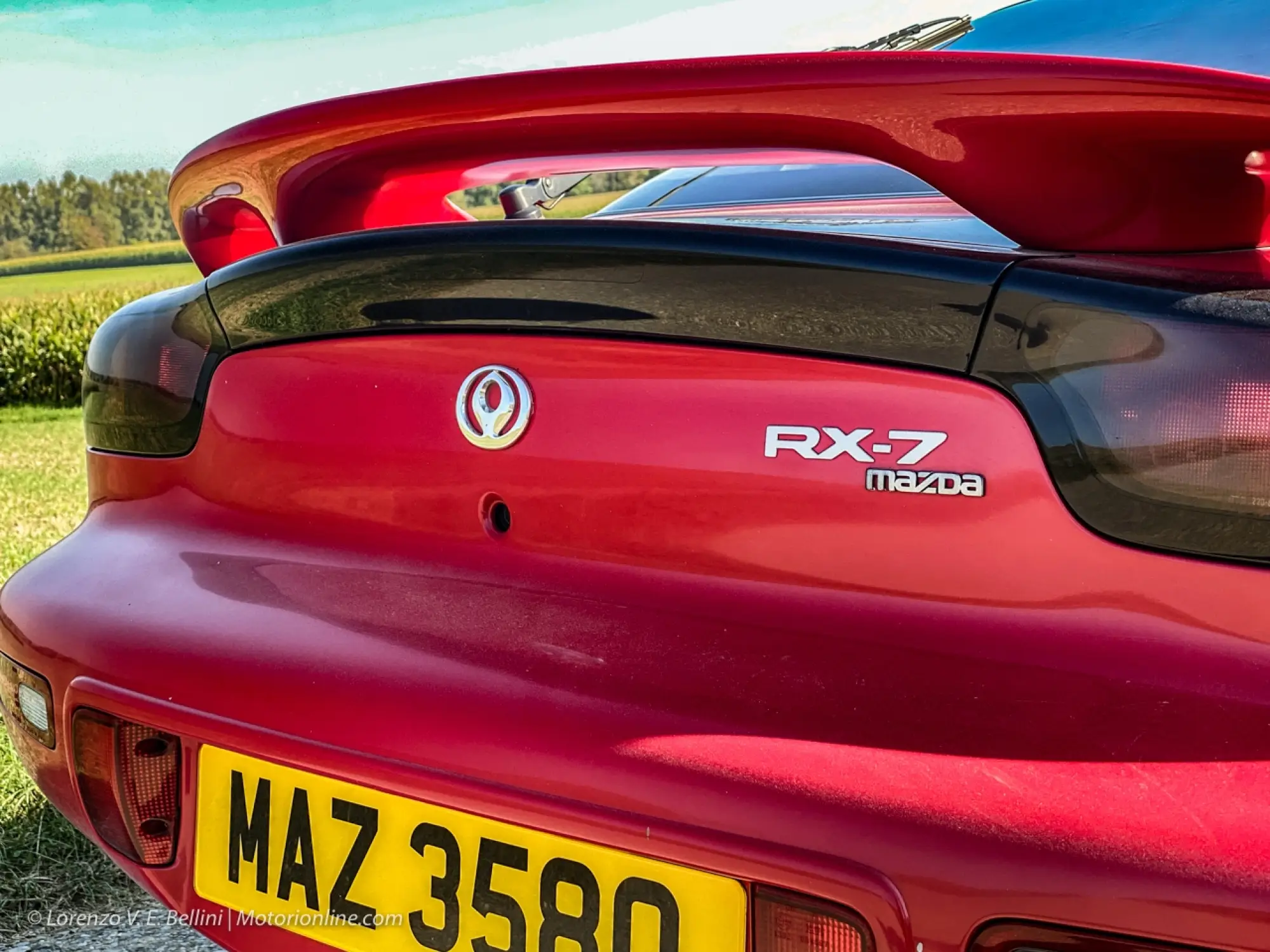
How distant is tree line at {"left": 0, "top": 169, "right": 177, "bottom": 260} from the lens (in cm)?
5172

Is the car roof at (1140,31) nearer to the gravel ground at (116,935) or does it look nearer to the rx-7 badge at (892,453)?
the rx-7 badge at (892,453)

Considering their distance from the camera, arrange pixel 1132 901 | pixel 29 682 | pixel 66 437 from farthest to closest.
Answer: pixel 66 437 → pixel 29 682 → pixel 1132 901

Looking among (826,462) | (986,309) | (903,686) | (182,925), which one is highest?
(986,309)

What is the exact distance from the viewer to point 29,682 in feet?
4.94

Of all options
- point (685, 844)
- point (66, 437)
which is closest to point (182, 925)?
point (685, 844)

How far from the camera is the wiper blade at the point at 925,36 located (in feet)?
7.91

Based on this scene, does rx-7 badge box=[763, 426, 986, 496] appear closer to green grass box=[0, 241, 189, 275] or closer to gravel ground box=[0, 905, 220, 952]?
gravel ground box=[0, 905, 220, 952]

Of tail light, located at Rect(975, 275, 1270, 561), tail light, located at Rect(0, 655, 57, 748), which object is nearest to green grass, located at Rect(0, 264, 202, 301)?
tail light, located at Rect(0, 655, 57, 748)

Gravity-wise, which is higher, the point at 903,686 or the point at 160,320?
the point at 160,320

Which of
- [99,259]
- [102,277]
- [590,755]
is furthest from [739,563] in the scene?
[99,259]

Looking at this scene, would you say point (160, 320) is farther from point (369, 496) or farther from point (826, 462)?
point (826, 462)

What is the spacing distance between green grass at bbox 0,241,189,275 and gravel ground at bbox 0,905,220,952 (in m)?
46.6

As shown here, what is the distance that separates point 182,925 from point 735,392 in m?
1.68

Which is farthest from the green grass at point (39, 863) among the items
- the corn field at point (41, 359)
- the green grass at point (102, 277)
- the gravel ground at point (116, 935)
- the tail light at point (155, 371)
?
the green grass at point (102, 277)
